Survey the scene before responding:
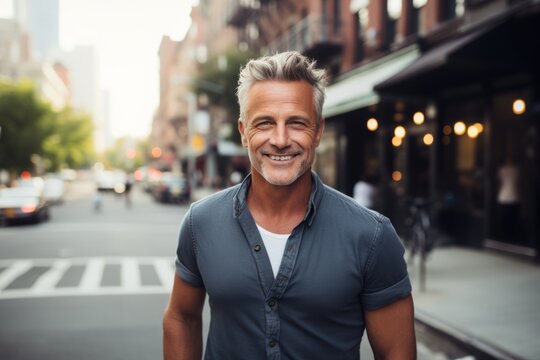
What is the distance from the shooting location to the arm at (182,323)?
7.33 ft

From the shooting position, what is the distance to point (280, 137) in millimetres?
2070

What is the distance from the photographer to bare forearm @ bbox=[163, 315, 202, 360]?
7.33 feet

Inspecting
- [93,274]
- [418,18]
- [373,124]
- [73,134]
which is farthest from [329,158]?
[73,134]

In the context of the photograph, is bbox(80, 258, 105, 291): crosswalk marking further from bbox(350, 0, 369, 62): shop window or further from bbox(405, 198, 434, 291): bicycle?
bbox(350, 0, 369, 62): shop window

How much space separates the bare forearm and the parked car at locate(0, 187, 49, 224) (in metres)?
19.6

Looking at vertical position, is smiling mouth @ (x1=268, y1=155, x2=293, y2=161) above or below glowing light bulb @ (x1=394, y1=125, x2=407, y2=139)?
below

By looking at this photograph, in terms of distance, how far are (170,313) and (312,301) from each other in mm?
674

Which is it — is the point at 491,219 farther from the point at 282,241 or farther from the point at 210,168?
the point at 210,168

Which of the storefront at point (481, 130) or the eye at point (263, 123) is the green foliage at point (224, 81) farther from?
the eye at point (263, 123)

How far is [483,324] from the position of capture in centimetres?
631

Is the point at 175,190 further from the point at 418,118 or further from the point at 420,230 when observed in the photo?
the point at 420,230

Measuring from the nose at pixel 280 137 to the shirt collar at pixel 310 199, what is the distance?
232 millimetres

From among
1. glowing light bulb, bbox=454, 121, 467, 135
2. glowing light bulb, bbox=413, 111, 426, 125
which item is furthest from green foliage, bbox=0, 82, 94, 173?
glowing light bulb, bbox=454, 121, 467, 135

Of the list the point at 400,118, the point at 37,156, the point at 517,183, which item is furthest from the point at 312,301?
the point at 37,156
